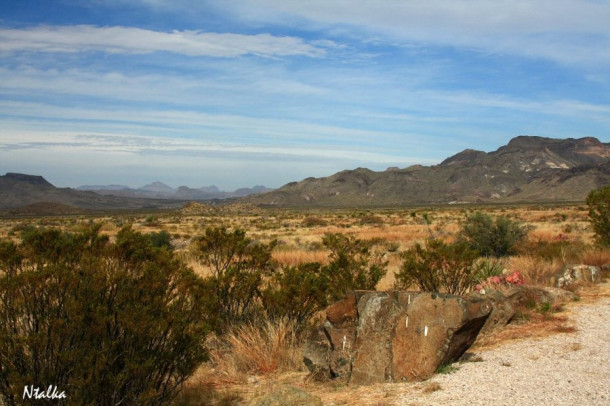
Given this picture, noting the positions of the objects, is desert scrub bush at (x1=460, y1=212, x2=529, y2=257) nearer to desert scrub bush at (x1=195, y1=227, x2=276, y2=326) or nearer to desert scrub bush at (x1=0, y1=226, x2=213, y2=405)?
desert scrub bush at (x1=195, y1=227, x2=276, y2=326)

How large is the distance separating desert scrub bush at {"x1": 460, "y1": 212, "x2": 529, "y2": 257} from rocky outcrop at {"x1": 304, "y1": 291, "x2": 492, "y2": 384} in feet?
45.5

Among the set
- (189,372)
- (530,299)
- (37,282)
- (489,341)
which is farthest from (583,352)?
(37,282)

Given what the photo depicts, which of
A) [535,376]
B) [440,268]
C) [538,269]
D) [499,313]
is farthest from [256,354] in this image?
[538,269]

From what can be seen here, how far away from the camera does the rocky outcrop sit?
6.46 m

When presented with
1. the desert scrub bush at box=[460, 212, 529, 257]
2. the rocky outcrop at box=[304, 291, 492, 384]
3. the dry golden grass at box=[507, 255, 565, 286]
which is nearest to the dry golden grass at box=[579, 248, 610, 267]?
the dry golden grass at box=[507, 255, 565, 286]

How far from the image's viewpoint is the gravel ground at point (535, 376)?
555 cm

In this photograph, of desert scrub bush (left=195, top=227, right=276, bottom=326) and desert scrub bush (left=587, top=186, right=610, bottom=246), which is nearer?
desert scrub bush (left=195, top=227, right=276, bottom=326)

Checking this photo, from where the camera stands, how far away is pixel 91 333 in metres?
4.75

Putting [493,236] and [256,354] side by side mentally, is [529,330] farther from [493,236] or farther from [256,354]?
[493,236]

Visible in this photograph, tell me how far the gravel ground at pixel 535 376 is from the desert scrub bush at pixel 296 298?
257cm

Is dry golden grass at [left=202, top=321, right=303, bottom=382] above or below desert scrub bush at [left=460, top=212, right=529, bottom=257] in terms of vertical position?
below

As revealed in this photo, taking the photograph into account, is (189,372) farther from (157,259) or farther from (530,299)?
(530,299)

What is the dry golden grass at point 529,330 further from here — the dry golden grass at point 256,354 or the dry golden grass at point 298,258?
the dry golden grass at point 298,258

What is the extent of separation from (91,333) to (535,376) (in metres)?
5.15
